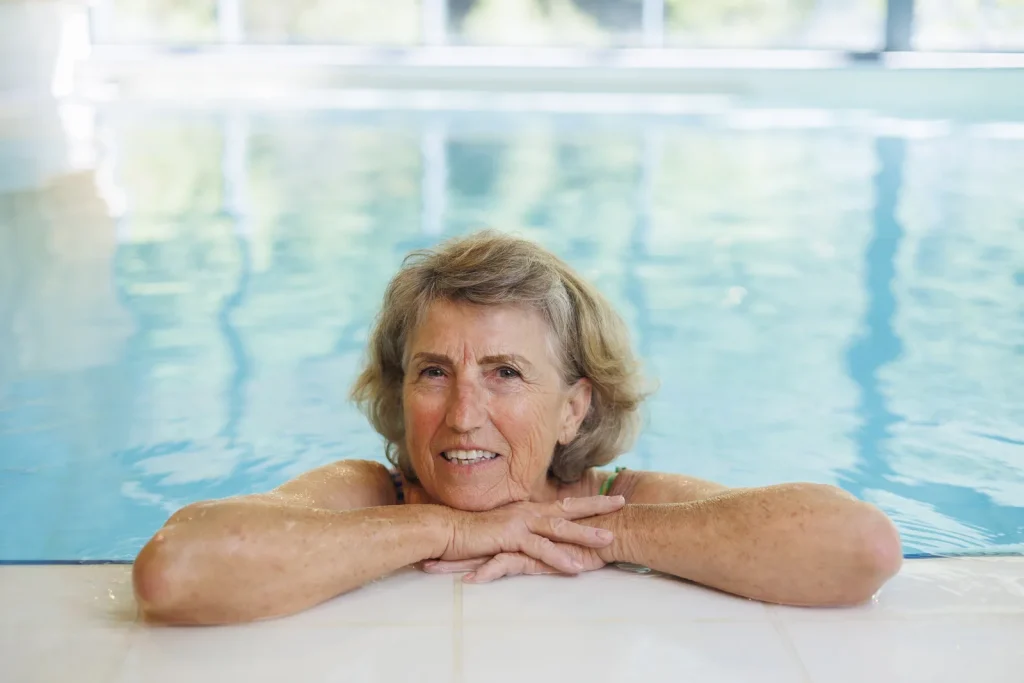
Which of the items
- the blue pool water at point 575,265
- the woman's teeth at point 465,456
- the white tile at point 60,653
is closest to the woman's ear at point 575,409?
the woman's teeth at point 465,456

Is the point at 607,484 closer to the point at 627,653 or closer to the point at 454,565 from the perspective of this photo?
the point at 454,565

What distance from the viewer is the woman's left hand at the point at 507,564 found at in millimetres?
2279

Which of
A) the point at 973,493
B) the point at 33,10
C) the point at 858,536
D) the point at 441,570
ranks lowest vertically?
the point at 973,493

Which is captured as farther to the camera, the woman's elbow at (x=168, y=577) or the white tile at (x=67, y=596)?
the white tile at (x=67, y=596)

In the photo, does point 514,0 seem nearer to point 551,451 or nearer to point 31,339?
point 31,339

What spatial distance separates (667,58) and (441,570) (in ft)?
44.8

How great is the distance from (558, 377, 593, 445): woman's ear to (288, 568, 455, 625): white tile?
0.41 m

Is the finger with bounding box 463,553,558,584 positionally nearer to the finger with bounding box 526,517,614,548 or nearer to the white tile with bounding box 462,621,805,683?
the finger with bounding box 526,517,614,548

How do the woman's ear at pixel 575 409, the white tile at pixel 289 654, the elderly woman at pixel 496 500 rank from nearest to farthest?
the white tile at pixel 289 654 < the elderly woman at pixel 496 500 < the woman's ear at pixel 575 409

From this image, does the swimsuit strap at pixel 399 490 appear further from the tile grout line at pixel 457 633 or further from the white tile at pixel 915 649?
the white tile at pixel 915 649

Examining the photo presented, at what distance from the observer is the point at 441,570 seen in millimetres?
2322

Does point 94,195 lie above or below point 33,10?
below

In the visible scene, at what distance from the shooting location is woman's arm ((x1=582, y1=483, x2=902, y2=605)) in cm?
211

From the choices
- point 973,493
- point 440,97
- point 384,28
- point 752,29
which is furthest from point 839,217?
point 384,28
